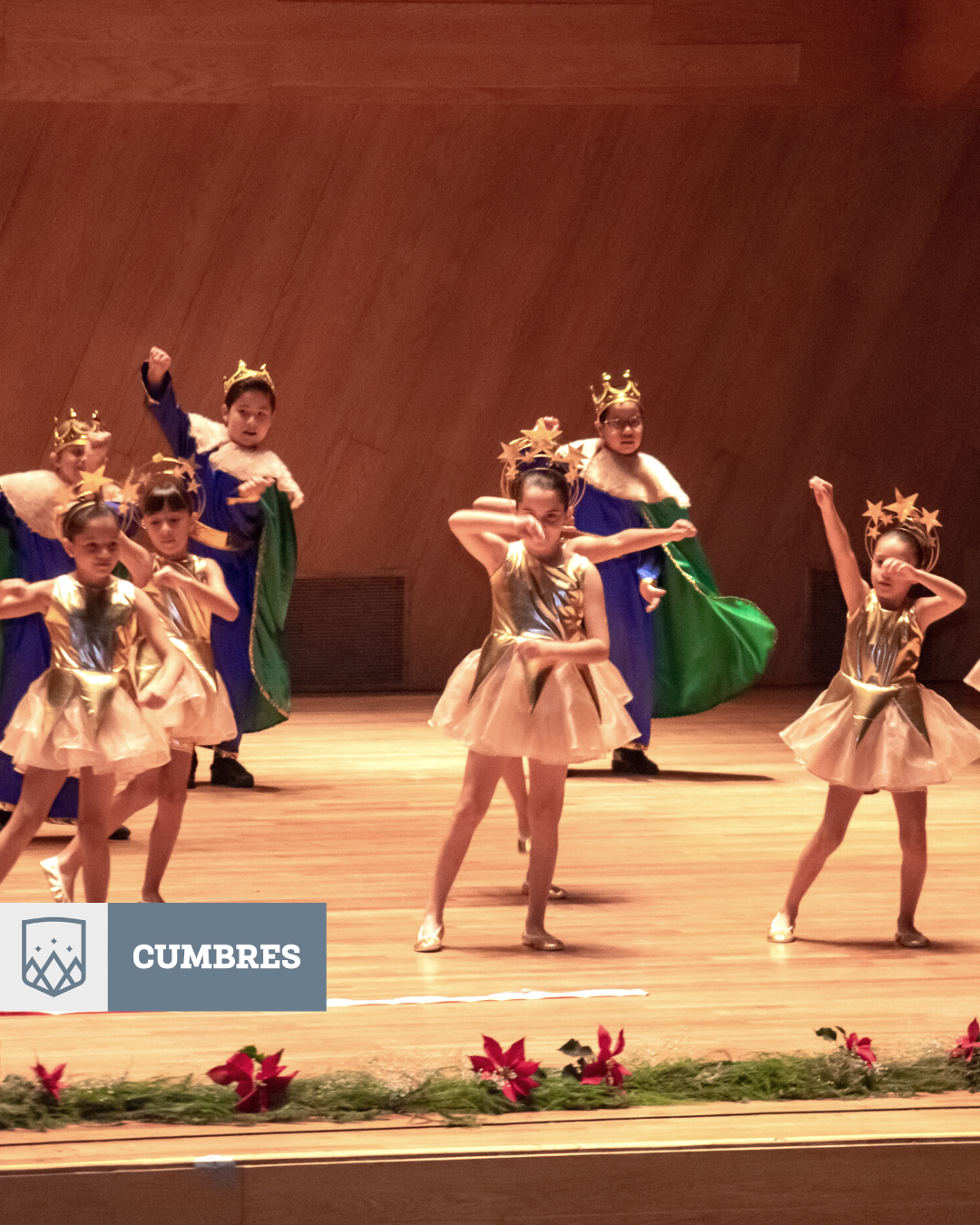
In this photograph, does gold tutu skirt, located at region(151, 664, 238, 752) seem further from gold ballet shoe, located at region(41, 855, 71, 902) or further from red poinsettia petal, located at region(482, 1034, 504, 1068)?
red poinsettia petal, located at region(482, 1034, 504, 1068)

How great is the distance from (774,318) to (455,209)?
198cm

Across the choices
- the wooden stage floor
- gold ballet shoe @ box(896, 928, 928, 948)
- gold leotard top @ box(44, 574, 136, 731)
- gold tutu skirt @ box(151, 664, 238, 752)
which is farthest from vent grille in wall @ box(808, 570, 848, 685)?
gold leotard top @ box(44, 574, 136, 731)

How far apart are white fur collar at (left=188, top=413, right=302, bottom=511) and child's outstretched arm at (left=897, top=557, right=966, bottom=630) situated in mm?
3340

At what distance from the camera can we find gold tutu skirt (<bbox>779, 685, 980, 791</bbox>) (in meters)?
4.69

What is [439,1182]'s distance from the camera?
10.1 ft

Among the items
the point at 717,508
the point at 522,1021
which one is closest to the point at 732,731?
the point at 717,508

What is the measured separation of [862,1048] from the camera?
3.55 meters

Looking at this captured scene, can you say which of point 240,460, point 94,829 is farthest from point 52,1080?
point 240,460

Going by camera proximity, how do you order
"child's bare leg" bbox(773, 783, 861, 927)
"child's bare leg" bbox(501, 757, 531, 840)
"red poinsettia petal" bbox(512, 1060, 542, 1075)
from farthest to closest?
"child's bare leg" bbox(501, 757, 531, 840) < "child's bare leg" bbox(773, 783, 861, 927) < "red poinsettia petal" bbox(512, 1060, 542, 1075)

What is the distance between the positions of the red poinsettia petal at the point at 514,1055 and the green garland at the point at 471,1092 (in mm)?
55

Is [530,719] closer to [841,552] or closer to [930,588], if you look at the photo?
[841,552]

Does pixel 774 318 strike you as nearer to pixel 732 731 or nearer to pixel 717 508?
pixel 717 508

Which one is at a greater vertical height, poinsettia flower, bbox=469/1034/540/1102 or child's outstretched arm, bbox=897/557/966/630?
child's outstretched arm, bbox=897/557/966/630

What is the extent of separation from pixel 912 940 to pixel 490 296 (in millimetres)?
6006
